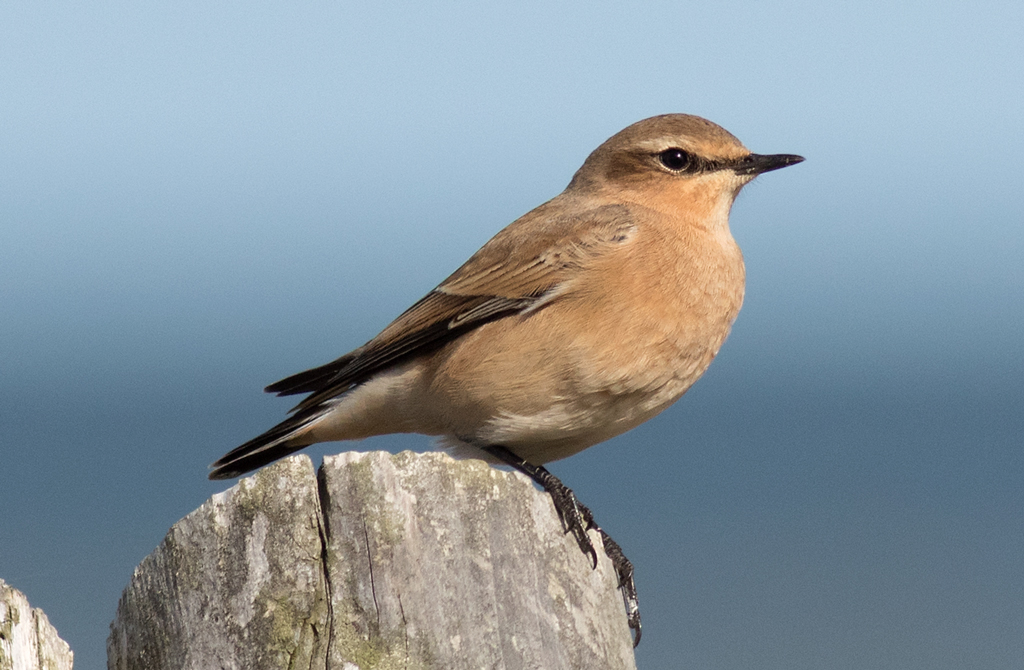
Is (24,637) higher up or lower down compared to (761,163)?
lower down

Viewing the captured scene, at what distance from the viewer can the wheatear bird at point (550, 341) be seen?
6.52m

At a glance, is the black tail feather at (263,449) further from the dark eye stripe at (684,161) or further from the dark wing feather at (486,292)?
the dark eye stripe at (684,161)

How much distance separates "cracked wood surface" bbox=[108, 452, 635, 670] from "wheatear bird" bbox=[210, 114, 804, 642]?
1784 mm

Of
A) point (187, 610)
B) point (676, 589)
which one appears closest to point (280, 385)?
point (187, 610)

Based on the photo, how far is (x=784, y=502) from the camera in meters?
95.1

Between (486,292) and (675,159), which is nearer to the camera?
(486,292)

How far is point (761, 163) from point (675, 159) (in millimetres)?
509

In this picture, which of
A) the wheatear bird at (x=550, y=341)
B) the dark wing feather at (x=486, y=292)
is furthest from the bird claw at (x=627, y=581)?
the dark wing feather at (x=486, y=292)

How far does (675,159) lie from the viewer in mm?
7781

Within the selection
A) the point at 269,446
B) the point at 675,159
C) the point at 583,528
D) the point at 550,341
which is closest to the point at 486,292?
the point at 550,341

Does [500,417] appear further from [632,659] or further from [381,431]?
[632,659]

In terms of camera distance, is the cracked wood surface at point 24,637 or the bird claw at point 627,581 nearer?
the cracked wood surface at point 24,637

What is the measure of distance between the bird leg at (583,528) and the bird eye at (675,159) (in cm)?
207

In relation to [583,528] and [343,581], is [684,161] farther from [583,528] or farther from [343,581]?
[343,581]
